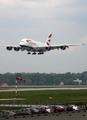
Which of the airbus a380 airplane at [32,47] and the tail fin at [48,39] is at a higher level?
the tail fin at [48,39]

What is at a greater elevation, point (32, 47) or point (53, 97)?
point (32, 47)

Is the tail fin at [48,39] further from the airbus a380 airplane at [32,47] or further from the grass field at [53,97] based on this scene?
the grass field at [53,97]

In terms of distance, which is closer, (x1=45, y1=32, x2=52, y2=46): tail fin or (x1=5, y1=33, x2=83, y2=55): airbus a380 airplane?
(x1=5, y1=33, x2=83, y2=55): airbus a380 airplane

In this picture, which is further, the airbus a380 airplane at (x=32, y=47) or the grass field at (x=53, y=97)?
the airbus a380 airplane at (x=32, y=47)

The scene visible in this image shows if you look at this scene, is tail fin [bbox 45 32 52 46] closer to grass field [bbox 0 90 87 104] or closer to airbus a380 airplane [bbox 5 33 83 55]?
airbus a380 airplane [bbox 5 33 83 55]

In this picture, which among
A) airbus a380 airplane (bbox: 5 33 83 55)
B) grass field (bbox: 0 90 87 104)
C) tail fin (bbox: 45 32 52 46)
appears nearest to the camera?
grass field (bbox: 0 90 87 104)

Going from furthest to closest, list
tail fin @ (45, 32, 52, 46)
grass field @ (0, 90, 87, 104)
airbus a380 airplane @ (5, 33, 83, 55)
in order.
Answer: tail fin @ (45, 32, 52, 46)
airbus a380 airplane @ (5, 33, 83, 55)
grass field @ (0, 90, 87, 104)

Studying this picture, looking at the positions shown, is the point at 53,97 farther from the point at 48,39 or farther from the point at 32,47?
the point at 48,39

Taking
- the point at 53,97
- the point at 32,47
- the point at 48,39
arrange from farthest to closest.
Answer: the point at 48,39, the point at 32,47, the point at 53,97

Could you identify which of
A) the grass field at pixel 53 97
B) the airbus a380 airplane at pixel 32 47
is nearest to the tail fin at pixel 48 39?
the airbus a380 airplane at pixel 32 47

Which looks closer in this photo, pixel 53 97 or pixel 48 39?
pixel 53 97

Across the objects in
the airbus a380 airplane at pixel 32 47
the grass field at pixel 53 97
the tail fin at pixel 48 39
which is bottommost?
the grass field at pixel 53 97

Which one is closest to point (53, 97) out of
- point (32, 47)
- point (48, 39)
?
point (32, 47)

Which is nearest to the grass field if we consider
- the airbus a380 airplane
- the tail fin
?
the airbus a380 airplane
